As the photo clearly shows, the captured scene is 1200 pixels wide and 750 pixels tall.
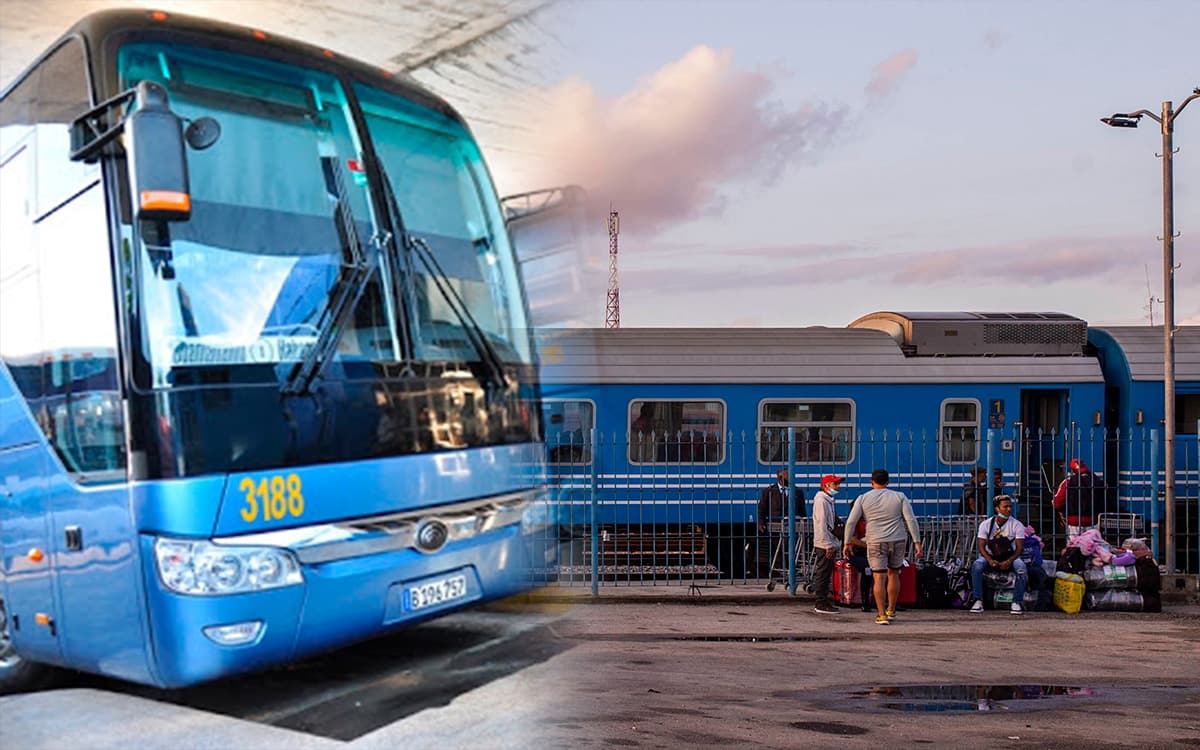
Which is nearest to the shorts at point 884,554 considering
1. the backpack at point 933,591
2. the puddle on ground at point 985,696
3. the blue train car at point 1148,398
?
the backpack at point 933,591

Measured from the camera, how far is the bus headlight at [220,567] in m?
1.81

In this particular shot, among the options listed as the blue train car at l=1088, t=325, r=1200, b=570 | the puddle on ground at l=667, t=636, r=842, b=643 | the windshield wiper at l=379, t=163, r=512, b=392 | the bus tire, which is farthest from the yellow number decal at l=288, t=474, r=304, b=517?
the blue train car at l=1088, t=325, r=1200, b=570

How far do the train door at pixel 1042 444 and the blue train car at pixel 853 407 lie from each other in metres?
0.02

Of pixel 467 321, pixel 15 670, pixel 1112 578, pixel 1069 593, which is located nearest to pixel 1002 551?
pixel 1069 593

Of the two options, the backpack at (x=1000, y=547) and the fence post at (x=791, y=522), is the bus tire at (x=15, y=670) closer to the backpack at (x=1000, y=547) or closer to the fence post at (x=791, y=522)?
the fence post at (x=791, y=522)

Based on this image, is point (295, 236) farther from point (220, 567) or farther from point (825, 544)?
point (825, 544)

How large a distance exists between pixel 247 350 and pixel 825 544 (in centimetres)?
925

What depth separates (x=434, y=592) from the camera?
1.95 meters

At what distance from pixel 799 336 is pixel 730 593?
3514mm

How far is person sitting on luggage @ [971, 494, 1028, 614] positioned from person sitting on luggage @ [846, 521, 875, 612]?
3.05ft

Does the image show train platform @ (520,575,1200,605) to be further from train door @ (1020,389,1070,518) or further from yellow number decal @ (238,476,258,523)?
yellow number decal @ (238,476,258,523)

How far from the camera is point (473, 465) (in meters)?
2.05

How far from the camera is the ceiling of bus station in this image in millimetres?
2010

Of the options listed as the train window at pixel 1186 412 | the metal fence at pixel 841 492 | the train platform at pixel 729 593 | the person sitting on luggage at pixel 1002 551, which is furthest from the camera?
the train window at pixel 1186 412
